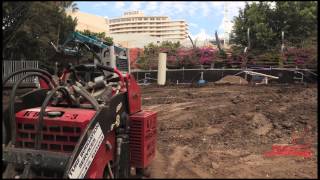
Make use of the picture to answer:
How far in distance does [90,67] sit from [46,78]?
A: 503 millimetres

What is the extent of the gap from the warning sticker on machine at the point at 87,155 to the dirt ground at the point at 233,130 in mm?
732

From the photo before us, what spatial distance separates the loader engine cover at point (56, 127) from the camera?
5.12m

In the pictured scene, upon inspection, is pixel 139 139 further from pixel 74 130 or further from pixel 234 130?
pixel 234 130

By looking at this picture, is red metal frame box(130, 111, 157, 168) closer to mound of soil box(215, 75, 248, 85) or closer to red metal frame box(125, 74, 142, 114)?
red metal frame box(125, 74, 142, 114)

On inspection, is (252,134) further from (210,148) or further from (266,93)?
(266,93)

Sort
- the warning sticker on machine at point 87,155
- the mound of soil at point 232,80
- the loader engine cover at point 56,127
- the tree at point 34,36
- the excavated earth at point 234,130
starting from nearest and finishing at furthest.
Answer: the warning sticker on machine at point 87,155, the loader engine cover at point 56,127, the excavated earth at point 234,130, the tree at point 34,36, the mound of soil at point 232,80

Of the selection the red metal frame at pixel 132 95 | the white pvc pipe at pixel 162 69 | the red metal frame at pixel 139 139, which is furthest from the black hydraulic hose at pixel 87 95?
the white pvc pipe at pixel 162 69

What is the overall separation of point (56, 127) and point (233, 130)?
821 centimetres

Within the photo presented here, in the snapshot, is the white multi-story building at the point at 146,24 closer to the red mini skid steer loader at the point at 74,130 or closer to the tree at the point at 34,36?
the tree at the point at 34,36

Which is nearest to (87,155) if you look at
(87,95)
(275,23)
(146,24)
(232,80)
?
(87,95)

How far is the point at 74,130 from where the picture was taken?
511cm

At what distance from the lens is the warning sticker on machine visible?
4918 millimetres

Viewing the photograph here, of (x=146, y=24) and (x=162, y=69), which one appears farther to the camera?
(x=162, y=69)

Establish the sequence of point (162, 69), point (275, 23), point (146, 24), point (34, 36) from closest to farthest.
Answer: point (146, 24)
point (34, 36)
point (162, 69)
point (275, 23)
